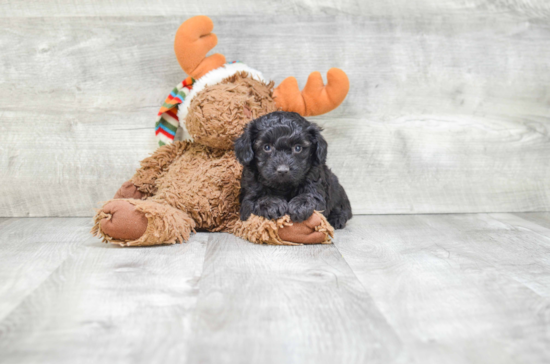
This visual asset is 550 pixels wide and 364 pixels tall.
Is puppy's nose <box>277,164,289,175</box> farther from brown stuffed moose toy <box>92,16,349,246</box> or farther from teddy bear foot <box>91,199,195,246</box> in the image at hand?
teddy bear foot <box>91,199,195,246</box>

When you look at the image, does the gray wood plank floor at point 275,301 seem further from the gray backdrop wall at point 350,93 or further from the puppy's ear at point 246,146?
the gray backdrop wall at point 350,93

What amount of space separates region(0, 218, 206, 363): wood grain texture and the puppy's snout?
1.18ft

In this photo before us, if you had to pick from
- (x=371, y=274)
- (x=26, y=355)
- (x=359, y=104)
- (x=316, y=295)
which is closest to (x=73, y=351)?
(x=26, y=355)

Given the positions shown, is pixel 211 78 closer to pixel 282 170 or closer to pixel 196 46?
pixel 196 46

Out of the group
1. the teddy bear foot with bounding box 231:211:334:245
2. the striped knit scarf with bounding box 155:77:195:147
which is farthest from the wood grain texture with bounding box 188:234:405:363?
the striped knit scarf with bounding box 155:77:195:147

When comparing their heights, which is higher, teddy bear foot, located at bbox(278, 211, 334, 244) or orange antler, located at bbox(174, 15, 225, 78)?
orange antler, located at bbox(174, 15, 225, 78)

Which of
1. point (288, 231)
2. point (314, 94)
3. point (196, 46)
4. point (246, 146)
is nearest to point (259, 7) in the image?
point (196, 46)

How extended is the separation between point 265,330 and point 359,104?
145cm

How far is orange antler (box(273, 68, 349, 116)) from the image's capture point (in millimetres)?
1838

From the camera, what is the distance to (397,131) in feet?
7.23

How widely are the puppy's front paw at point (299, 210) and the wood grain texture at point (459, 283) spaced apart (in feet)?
0.54

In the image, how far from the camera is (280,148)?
1.58m

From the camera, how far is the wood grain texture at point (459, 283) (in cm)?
91

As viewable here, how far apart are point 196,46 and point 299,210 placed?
77 cm
